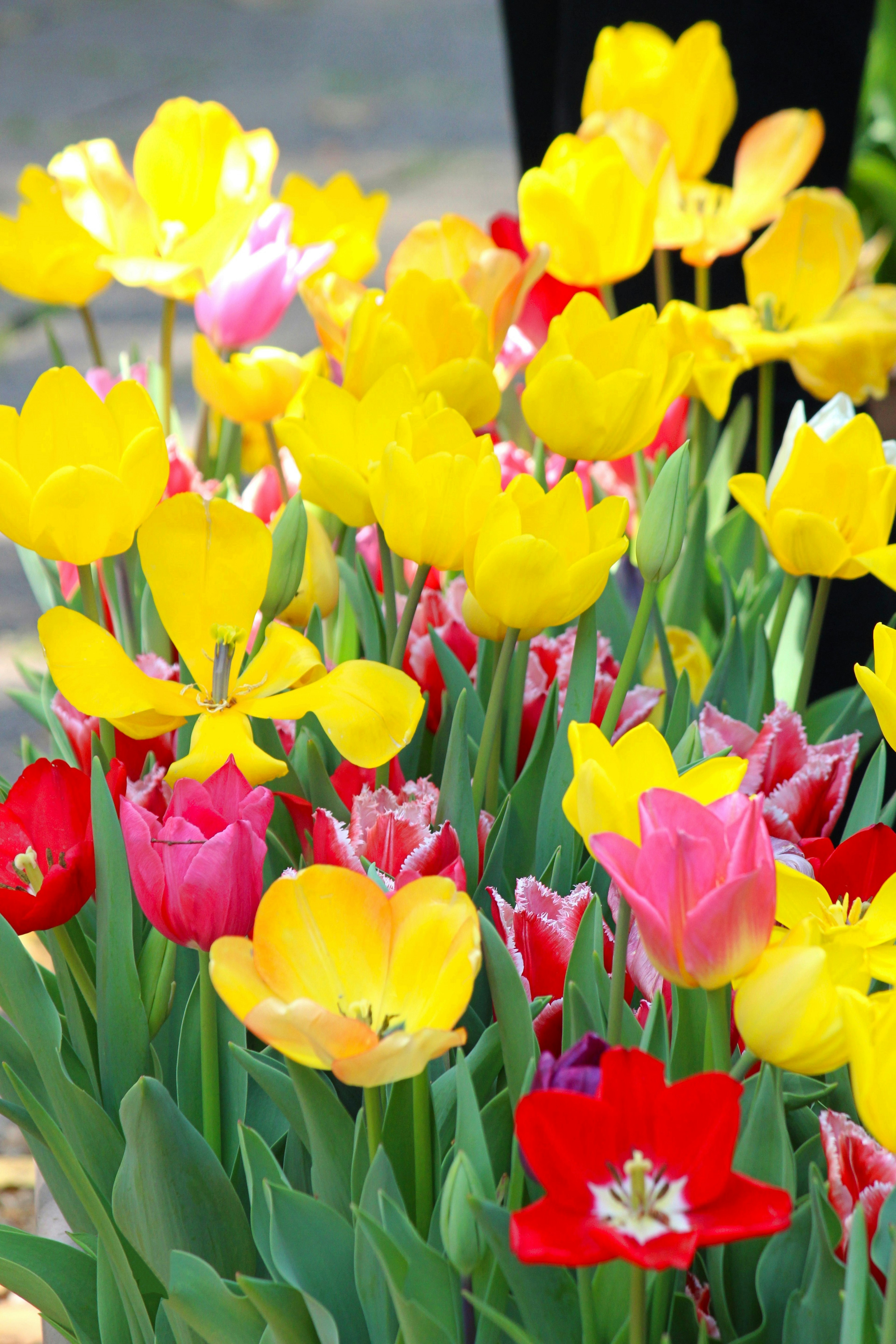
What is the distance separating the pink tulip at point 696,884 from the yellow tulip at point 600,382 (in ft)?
0.90

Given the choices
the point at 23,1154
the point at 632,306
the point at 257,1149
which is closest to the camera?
the point at 257,1149

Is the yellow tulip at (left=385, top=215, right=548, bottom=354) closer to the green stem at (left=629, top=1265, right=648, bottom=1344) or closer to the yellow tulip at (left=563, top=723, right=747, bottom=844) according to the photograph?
the yellow tulip at (left=563, top=723, right=747, bottom=844)

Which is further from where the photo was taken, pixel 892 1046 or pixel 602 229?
pixel 602 229

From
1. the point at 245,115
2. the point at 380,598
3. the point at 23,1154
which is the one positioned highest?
the point at 380,598

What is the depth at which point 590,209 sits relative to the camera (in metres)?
0.82

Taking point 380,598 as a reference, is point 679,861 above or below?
above

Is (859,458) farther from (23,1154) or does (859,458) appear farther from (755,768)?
(23,1154)

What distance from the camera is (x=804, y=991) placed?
1.24ft

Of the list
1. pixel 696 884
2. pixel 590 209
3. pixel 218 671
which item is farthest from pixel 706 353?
pixel 696 884

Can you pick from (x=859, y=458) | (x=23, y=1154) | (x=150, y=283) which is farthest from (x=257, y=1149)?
(x=23, y=1154)

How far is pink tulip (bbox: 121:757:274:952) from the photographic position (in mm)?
475

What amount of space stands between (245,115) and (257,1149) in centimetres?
381

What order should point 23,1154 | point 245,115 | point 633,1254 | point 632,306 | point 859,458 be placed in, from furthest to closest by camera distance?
point 245,115, point 632,306, point 23,1154, point 859,458, point 633,1254

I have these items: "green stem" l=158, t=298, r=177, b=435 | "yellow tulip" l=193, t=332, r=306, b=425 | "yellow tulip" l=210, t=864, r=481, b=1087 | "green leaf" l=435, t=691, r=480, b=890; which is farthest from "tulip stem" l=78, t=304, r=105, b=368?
"yellow tulip" l=210, t=864, r=481, b=1087
